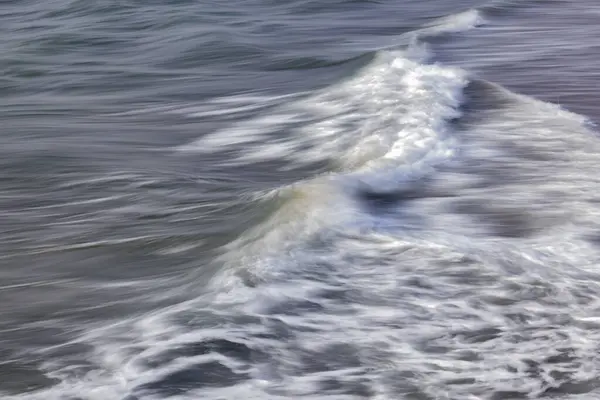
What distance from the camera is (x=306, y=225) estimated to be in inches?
179

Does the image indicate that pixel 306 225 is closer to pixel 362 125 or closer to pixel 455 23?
pixel 362 125

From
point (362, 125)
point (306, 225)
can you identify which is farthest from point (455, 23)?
point (306, 225)

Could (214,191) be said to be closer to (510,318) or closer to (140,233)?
(140,233)

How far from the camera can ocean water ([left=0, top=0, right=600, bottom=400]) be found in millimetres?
3320

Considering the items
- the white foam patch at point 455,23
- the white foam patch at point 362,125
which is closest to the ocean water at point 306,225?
the white foam patch at point 362,125

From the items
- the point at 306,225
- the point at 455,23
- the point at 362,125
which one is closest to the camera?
the point at 306,225

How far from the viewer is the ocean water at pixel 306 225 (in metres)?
3.32

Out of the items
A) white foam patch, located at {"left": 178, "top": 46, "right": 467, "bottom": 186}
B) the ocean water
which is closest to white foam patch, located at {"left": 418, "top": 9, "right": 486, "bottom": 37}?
the ocean water

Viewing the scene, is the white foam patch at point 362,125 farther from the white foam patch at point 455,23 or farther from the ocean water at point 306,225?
the white foam patch at point 455,23

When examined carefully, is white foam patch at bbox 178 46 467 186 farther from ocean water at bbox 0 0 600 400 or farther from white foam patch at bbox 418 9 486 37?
white foam patch at bbox 418 9 486 37

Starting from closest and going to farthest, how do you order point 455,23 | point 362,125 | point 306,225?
point 306,225 < point 362,125 < point 455,23

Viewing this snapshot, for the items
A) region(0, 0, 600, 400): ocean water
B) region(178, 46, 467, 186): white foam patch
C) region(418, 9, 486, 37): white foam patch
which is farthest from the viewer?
region(418, 9, 486, 37): white foam patch

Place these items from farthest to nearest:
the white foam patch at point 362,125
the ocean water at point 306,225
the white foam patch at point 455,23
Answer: the white foam patch at point 455,23, the white foam patch at point 362,125, the ocean water at point 306,225

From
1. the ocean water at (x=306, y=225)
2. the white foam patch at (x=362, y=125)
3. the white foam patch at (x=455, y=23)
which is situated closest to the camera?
the ocean water at (x=306, y=225)
